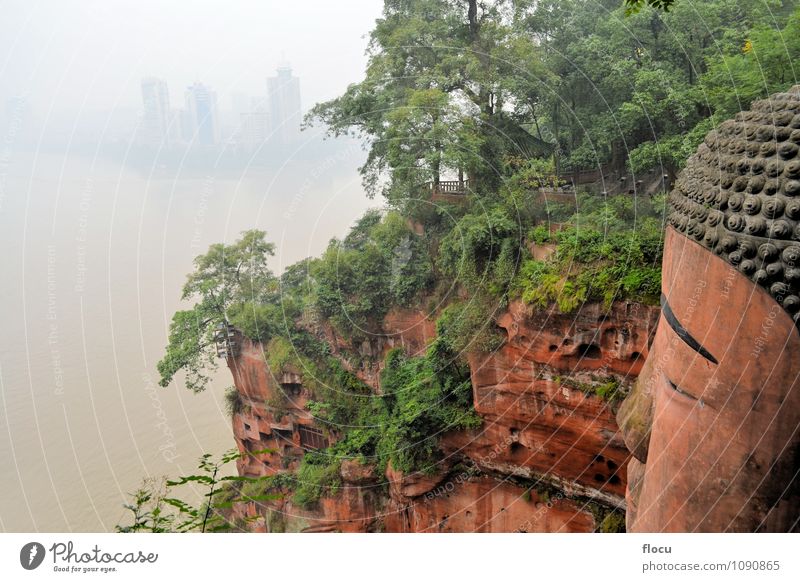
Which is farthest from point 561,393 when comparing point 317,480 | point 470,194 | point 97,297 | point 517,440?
point 97,297

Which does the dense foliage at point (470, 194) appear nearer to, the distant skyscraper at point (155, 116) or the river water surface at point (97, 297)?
the river water surface at point (97, 297)

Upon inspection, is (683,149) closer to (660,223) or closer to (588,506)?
(660,223)

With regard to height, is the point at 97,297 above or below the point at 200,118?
below

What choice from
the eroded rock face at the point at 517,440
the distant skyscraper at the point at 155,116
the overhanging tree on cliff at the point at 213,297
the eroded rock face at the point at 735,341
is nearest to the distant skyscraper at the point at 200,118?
the distant skyscraper at the point at 155,116

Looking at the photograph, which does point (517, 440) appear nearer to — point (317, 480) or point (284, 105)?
point (317, 480)
